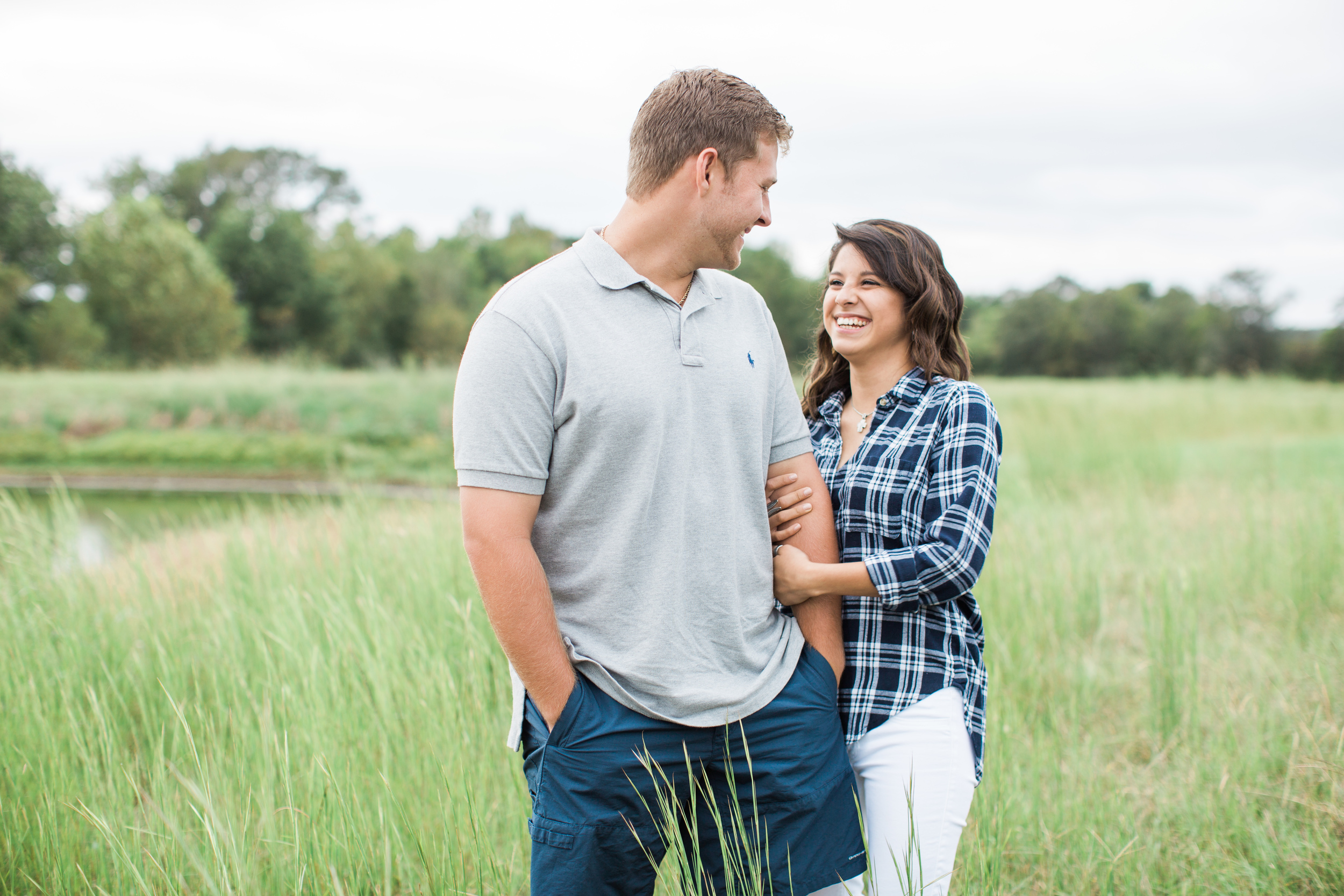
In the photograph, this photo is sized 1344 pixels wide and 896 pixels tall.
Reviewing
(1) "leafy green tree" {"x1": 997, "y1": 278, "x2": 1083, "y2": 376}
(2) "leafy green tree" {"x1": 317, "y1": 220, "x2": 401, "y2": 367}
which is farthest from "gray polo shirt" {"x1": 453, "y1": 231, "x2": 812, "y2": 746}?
(1) "leafy green tree" {"x1": 997, "y1": 278, "x2": 1083, "y2": 376}

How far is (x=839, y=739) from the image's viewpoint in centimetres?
167

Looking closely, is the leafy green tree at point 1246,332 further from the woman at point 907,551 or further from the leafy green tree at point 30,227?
the leafy green tree at point 30,227

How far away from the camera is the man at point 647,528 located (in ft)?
4.55

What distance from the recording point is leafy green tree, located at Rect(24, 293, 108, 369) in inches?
1162

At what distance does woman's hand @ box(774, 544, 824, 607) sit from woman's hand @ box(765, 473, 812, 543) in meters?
0.04

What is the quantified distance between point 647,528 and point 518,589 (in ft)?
0.82

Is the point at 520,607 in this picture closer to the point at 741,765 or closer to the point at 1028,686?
the point at 741,765

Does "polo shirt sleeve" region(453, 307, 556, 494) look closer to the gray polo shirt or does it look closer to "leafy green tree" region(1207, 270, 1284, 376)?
the gray polo shirt

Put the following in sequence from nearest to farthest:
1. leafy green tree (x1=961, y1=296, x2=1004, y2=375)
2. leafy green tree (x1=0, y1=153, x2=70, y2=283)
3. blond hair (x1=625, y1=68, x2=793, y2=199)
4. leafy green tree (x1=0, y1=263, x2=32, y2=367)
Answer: blond hair (x1=625, y1=68, x2=793, y2=199) → leafy green tree (x1=0, y1=263, x2=32, y2=367) → leafy green tree (x1=0, y1=153, x2=70, y2=283) → leafy green tree (x1=961, y1=296, x2=1004, y2=375)

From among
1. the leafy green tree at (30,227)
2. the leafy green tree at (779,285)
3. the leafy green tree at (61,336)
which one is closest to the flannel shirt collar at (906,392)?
the leafy green tree at (61,336)

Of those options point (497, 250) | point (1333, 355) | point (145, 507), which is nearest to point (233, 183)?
point (497, 250)

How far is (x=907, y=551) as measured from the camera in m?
1.66

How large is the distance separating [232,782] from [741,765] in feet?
5.51

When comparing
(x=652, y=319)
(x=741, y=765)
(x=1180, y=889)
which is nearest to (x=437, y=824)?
(x=741, y=765)
